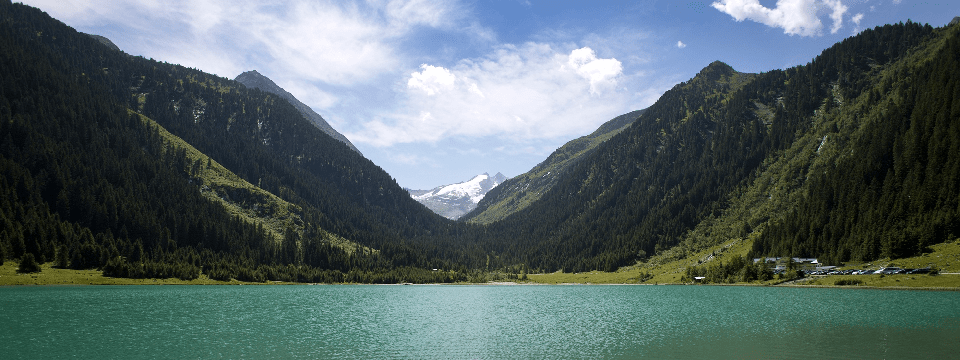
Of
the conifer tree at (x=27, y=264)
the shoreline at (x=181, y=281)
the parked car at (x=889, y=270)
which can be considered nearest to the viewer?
the shoreline at (x=181, y=281)

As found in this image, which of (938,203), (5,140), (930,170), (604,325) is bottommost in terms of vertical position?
(604,325)

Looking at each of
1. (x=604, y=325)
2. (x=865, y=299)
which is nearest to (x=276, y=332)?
(x=604, y=325)

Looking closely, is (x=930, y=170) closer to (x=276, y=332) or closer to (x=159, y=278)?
(x=276, y=332)

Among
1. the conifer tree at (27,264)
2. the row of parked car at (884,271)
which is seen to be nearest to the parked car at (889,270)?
the row of parked car at (884,271)

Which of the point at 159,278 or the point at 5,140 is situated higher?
the point at 5,140

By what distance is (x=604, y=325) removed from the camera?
56.2 m

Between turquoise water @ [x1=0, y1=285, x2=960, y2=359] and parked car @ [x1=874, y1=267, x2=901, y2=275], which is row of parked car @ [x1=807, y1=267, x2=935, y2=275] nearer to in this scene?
parked car @ [x1=874, y1=267, x2=901, y2=275]

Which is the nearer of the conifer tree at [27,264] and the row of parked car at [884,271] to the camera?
the row of parked car at [884,271]

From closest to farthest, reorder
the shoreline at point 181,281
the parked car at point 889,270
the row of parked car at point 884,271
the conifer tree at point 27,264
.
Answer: the shoreline at point 181,281 < the row of parked car at point 884,271 < the parked car at point 889,270 < the conifer tree at point 27,264

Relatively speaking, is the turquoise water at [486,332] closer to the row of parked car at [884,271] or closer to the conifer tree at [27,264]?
the row of parked car at [884,271]

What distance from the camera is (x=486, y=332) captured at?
2058 inches

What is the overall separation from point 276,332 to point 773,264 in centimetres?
14205

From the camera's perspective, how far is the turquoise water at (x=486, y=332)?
38656 mm

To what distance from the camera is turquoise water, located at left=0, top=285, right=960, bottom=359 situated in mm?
38656
